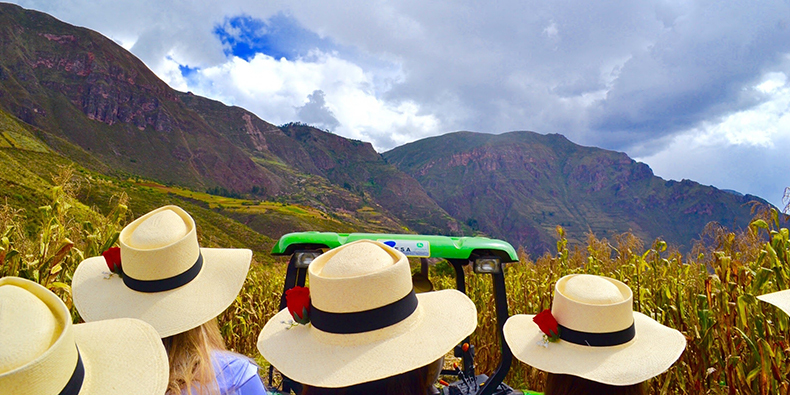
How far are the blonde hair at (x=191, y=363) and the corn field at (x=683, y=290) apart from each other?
1.05m

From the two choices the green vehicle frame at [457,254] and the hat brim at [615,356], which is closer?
the hat brim at [615,356]

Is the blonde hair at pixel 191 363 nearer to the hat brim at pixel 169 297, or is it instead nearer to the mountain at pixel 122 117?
the hat brim at pixel 169 297

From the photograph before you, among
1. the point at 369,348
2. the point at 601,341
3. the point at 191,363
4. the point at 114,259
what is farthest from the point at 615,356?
the point at 114,259

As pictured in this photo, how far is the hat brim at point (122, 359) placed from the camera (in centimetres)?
124

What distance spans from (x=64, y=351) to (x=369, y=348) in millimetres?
929

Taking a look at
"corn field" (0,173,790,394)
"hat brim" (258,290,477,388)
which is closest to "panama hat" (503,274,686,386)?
"corn field" (0,173,790,394)

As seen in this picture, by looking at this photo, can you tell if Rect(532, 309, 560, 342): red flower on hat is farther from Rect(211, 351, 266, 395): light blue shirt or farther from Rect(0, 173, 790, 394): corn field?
Rect(211, 351, 266, 395): light blue shirt

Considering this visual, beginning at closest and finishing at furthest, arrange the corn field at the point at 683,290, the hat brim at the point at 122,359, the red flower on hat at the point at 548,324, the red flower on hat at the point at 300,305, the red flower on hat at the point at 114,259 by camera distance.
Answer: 1. the hat brim at the point at 122,359
2. the red flower on hat at the point at 300,305
3. the red flower on hat at the point at 548,324
4. the corn field at the point at 683,290
5. the red flower on hat at the point at 114,259

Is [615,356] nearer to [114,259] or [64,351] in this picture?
[64,351]

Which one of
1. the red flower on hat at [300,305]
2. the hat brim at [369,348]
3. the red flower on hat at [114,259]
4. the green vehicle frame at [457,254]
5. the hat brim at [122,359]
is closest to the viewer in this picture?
the hat brim at [122,359]

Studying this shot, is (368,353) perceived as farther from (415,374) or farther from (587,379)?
(587,379)

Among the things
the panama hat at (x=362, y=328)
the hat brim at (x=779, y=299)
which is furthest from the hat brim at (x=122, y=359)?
the hat brim at (x=779, y=299)

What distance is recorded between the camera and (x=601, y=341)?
78.5 inches

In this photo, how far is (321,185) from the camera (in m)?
174
